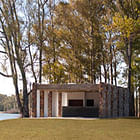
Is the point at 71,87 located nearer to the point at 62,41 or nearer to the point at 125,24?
the point at 125,24

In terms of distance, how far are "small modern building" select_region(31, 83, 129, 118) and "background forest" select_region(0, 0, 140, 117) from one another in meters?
1.39

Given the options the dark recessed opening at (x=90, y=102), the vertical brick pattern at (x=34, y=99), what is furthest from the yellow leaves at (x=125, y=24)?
the dark recessed opening at (x=90, y=102)

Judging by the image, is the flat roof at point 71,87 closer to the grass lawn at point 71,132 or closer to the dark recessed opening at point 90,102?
the dark recessed opening at point 90,102

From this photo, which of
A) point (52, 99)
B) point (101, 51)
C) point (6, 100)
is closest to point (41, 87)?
point (52, 99)

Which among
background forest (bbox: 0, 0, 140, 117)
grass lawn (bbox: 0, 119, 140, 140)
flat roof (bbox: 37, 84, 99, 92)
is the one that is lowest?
grass lawn (bbox: 0, 119, 140, 140)

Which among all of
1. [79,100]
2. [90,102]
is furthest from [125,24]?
[79,100]

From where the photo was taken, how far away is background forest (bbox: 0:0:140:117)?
899 inches

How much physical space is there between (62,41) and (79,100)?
471 cm

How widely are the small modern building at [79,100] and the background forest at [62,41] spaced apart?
1387 millimetres

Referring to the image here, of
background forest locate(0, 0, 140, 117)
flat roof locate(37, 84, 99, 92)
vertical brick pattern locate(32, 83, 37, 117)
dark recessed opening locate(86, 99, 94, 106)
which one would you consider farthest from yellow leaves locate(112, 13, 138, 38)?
dark recessed opening locate(86, 99, 94, 106)

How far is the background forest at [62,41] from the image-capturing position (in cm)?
2284

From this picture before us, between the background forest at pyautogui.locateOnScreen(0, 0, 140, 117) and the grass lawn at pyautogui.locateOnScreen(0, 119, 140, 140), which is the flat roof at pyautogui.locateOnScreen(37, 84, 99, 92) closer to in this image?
the background forest at pyautogui.locateOnScreen(0, 0, 140, 117)

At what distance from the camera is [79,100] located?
24.6 m

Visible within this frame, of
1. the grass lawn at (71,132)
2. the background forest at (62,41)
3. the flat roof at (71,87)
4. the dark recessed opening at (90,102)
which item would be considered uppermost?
the background forest at (62,41)
